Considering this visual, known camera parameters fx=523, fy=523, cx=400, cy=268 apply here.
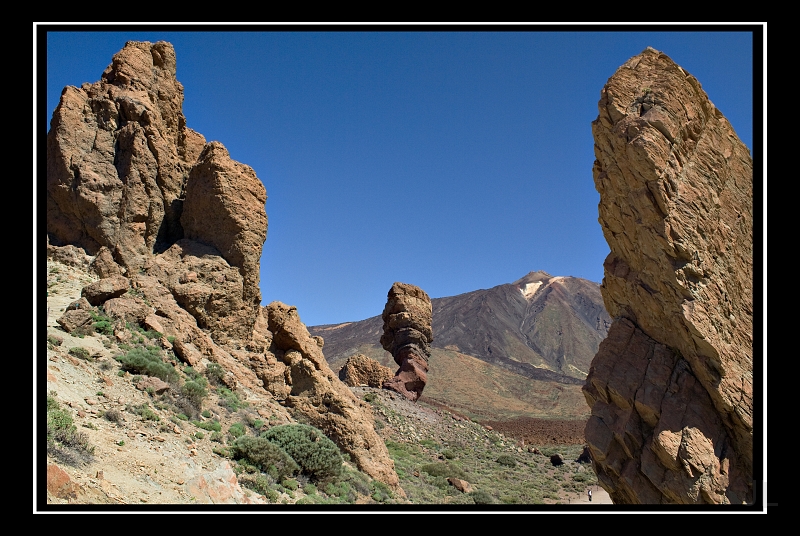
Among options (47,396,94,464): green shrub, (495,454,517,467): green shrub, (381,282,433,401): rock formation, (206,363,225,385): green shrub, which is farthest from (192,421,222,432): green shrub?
(381,282,433,401): rock formation

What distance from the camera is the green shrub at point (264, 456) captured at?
9.78 m

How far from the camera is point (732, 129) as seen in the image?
1023 centimetres

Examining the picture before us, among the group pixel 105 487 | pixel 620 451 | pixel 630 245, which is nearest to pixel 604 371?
pixel 620 451

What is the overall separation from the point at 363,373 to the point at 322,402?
2290 centimetres

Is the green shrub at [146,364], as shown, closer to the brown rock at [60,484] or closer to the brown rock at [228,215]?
the brown rock at [228,215]

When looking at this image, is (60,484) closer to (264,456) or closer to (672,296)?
(264,456)

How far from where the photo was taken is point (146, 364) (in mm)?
10484

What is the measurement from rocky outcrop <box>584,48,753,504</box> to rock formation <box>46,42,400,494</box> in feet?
22.5

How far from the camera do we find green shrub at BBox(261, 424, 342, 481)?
1088 cm

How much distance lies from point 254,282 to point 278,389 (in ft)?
10.9

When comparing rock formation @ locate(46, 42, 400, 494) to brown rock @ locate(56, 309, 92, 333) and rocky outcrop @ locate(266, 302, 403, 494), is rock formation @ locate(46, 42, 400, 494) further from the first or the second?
brown rock @ locate(56, 309, 92, 333)

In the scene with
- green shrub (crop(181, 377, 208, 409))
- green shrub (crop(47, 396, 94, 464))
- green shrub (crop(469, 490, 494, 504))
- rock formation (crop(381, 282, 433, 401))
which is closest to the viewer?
green shrub (crop(47, 396, 94, 464))

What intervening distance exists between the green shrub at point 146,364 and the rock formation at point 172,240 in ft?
3.96
